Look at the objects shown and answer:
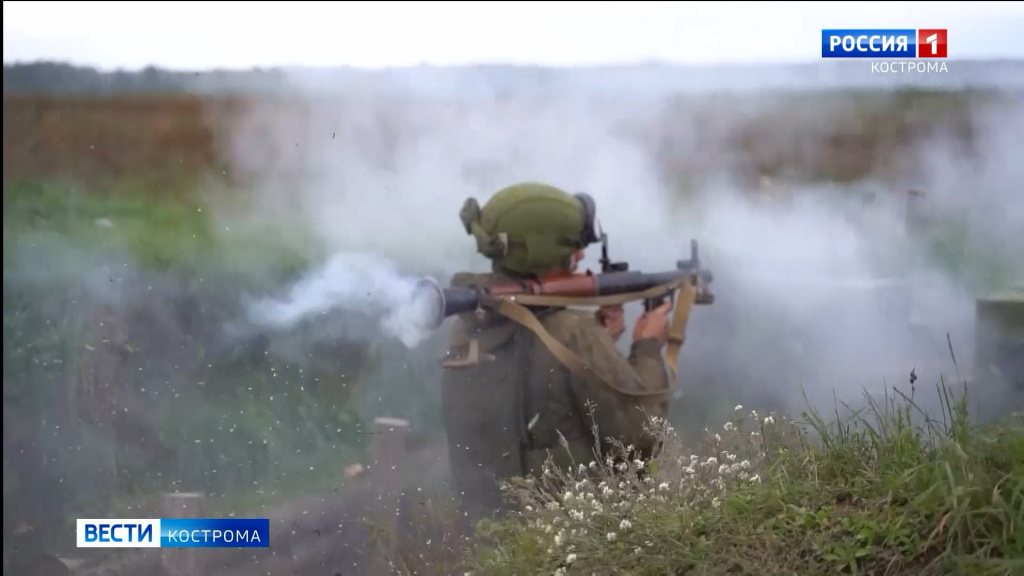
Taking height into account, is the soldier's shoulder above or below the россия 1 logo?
below

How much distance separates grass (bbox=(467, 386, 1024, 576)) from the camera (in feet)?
9.23

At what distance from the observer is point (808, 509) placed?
3035 millimetres

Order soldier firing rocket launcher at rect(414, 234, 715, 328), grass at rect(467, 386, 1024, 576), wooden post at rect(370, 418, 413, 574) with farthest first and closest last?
wooden post at rect(370, 418, 413, 574), soldier firing rocket launcher at rect(414, 234, 715, 328), grass at rect(467, 386, 1024, 576)

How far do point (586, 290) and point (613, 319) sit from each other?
0.16m

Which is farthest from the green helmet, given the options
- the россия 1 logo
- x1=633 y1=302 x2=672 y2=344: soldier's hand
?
the россия 1 logo

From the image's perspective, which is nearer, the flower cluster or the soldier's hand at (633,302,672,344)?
the flower cluster

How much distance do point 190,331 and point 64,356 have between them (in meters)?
0.53

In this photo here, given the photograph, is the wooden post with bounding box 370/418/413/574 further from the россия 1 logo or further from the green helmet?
the россия 1 logo

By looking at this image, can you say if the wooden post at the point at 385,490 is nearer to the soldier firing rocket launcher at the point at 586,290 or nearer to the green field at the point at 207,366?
the green field at the point at 207,366

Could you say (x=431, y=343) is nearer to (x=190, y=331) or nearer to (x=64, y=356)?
(x=190, y=331)

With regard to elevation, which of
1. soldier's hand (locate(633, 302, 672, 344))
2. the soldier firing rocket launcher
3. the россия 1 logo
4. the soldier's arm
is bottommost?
the soldier's arm

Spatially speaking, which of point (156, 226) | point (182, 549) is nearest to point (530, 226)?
point (156, 226)

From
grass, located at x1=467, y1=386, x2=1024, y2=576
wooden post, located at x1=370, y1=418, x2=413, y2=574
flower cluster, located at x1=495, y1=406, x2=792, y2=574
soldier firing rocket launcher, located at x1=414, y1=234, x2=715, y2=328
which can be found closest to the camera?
grass, located at x1=467, y1=386, x2=1024, y2=576

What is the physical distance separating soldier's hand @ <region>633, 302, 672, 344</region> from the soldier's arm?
116mm
